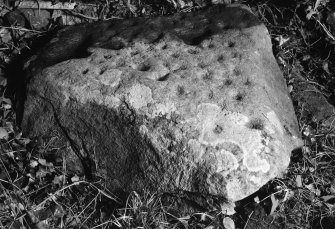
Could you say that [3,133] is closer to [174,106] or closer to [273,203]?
[174,106]

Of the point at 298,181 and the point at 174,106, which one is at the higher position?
the point at 174,106

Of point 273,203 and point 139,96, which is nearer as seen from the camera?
point 139,96

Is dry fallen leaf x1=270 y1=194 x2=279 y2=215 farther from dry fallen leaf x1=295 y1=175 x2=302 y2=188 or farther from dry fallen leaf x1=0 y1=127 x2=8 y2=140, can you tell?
dry fallen leaf x1=0 y1=127 x2=8 y2=140

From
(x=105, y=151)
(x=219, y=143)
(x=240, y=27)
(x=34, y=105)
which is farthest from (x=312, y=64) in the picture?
(x=34, y=105)

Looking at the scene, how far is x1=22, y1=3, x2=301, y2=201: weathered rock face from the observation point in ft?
9.46

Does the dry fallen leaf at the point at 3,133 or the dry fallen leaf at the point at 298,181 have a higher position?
the dry fallen leaf at the point at 3,133

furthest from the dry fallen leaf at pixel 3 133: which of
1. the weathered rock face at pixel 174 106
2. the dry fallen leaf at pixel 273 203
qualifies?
the dry fallen leaf at pixel 273 203

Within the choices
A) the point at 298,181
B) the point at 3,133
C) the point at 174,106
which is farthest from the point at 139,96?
the point at 298,181

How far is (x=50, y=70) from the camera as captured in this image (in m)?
3.33

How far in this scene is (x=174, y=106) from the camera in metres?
3.00

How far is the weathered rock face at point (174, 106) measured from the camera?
9.46 feet

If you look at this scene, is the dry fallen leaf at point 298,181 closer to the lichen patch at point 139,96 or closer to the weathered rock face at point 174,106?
the weathered rock face at point 174,106

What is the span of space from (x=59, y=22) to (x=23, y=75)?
2.78ft

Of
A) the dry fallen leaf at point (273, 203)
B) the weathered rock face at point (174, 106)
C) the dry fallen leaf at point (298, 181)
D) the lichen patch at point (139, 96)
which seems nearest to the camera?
the weathered rock face at point (174, 106)
